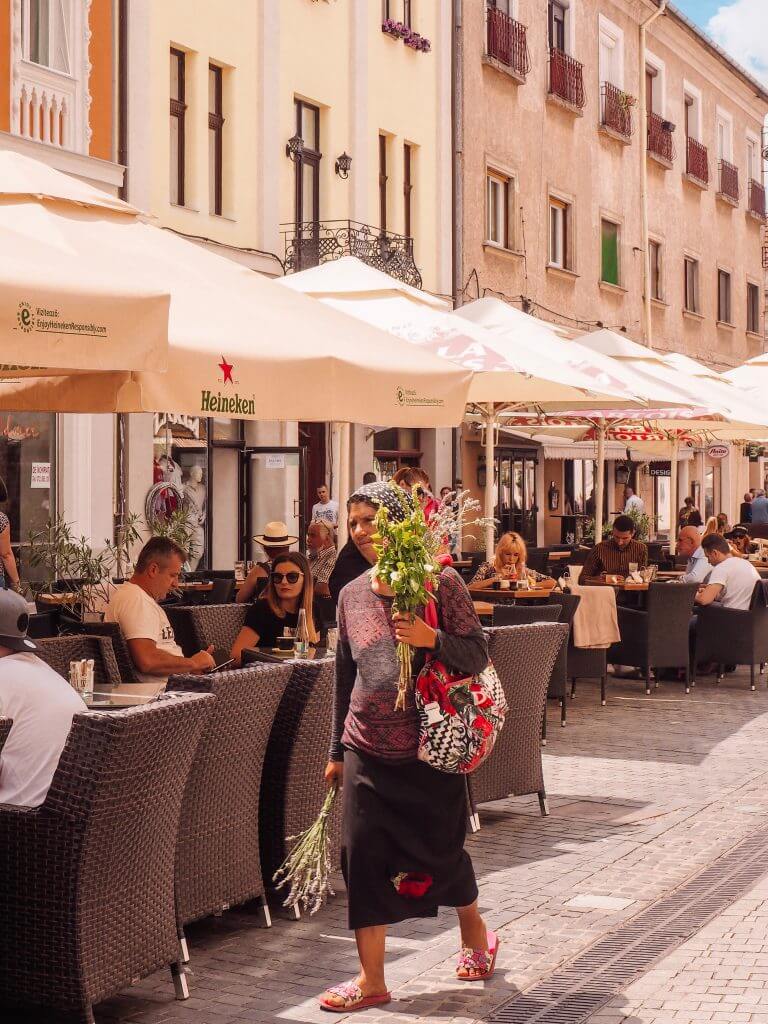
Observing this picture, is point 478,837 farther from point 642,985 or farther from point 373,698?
point 373,698

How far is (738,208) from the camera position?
42531 millimetres

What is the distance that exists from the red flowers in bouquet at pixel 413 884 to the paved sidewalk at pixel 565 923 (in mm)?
417

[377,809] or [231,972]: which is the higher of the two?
[377,809]

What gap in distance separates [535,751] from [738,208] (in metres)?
36.1

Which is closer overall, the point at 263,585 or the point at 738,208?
the point at 263,585

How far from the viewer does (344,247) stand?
22.0m

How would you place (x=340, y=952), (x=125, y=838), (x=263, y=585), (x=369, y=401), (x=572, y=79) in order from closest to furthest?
(x=125, y=838), (x=340, y=952), (x=369, y=401), (x=263, y=585), (x=572, y=79)

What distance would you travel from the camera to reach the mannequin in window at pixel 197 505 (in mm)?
20000

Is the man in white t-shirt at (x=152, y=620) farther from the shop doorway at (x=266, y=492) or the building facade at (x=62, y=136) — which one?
the shop doorway at (x=266, y=492)

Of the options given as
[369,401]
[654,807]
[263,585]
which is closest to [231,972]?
[369,401]

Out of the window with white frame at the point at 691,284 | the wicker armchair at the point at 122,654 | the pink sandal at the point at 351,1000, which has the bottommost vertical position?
the pink sandal at the point at 351,1000

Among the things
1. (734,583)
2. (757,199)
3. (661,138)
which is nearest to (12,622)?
(734,583)

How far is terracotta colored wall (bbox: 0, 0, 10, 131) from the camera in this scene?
16141 millimetres

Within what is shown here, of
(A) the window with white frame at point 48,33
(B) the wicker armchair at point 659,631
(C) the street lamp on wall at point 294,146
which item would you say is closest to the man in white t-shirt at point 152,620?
(B) the wicker armchair at point 659,631
